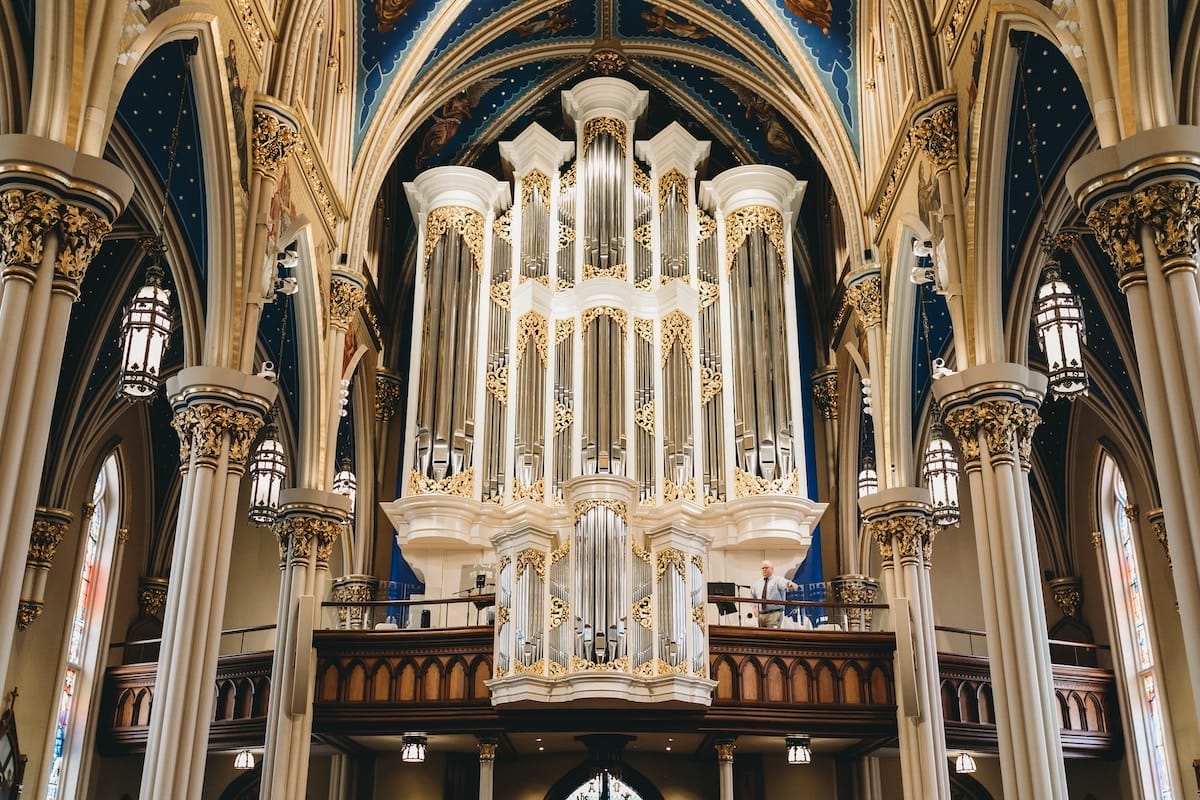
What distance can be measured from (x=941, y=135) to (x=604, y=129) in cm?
950

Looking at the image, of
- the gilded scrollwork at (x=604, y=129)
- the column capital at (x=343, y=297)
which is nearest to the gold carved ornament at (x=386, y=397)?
the column capital at (x=343, y=297)

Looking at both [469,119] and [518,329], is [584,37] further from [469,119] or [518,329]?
[518,329]

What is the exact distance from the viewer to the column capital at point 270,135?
46.8 feet

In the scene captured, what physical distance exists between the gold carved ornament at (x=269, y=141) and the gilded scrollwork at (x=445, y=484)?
20.5ft

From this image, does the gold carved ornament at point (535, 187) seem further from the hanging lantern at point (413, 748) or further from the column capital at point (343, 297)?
the hanging lantern at point (413, 748)

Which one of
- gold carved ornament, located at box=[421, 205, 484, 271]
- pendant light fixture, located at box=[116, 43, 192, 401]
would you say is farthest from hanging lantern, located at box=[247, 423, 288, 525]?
gold carved ornament, located at box=[421, 205, 484, 271]

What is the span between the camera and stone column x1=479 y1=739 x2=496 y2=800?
1697 centimetres


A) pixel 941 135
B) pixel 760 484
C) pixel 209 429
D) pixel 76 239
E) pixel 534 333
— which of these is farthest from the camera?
pixel 534 333

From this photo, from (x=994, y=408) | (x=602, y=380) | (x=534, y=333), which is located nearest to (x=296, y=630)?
(x=602, y=380)

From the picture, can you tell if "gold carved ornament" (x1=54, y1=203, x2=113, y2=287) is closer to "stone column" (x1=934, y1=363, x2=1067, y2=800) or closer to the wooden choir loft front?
the wooden choir loft front

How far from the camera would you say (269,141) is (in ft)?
46.9

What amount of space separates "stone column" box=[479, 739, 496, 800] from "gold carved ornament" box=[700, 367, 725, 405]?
6.32 metres

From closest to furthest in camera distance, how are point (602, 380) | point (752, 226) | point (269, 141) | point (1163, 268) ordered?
point (1163, 268) → point (269, 141) → point (602, 380) → point (752, 226)

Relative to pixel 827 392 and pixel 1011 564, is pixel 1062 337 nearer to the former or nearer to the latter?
pixel 1011 564
